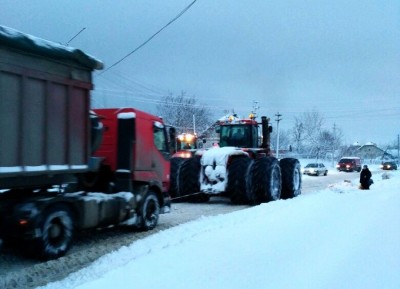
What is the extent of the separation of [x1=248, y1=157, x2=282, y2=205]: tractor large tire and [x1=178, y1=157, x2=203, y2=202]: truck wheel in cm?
170

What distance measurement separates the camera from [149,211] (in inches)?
395

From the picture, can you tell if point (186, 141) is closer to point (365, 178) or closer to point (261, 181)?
point (365, 178)

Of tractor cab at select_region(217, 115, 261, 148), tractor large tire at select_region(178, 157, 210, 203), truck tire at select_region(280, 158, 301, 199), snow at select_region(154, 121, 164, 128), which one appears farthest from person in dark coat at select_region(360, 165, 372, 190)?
snow at select_region(154, 121, 164, 128)

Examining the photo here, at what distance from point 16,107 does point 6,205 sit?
1537 millimetres

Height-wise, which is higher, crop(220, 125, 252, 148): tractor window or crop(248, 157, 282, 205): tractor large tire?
crop(220, 125, 252, 148): tractor window

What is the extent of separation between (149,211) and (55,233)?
2.96 m

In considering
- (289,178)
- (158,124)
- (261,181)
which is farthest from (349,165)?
(158,124)

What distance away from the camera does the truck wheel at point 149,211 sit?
31.7 ft

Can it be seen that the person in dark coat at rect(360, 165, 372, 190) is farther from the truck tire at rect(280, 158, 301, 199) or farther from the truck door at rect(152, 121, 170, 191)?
the truck door at rect(152, 121, 170, 191)

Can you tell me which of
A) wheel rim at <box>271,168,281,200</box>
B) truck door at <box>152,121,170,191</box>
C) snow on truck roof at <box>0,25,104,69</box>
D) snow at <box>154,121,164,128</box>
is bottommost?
wheel rim at <box>271,168,281,200</box>

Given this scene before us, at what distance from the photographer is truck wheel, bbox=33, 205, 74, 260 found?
7.02 meters

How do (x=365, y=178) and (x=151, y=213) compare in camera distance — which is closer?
(x=151, y=213)

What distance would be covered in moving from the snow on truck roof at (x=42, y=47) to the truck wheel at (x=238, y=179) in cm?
666

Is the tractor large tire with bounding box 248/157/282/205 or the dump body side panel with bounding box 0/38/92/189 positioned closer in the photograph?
the dump body side panel with bounding box 0/38/92/189
